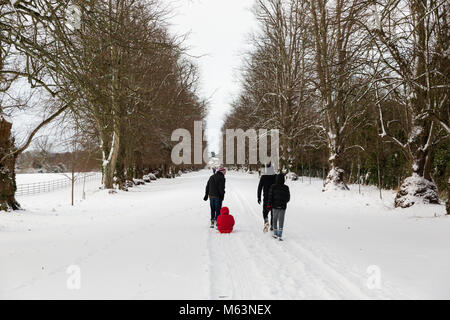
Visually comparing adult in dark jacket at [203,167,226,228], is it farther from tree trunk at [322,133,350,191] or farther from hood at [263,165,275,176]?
tree trunk at [322,133,350,191]

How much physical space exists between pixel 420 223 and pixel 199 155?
5229cm

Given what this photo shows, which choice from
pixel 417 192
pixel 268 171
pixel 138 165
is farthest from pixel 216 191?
pixel 138 165

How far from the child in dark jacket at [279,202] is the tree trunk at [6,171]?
9.09 metres

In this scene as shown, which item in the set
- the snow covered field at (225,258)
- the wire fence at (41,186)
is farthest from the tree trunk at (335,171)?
the wire fence at (41,186)

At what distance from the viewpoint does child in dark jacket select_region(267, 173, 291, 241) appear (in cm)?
723

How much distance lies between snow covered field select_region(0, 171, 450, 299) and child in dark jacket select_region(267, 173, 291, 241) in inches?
13.5

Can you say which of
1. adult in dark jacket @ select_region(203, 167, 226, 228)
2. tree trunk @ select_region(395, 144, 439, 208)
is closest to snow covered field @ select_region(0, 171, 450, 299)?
adult in dark jacket @ select_region(203, 167, 226, 228)

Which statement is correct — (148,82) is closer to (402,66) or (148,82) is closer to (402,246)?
(402,66)

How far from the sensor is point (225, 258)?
547 cm

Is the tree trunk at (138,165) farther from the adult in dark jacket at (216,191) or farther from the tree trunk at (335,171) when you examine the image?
the adult in dark jacket at (216,191)
